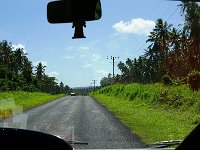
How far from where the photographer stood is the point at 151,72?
378 ft

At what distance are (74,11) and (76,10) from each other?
2 centimetres

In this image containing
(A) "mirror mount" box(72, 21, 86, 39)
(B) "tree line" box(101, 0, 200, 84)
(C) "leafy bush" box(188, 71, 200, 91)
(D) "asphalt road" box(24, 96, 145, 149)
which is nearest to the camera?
(A) "mirror mount" box(72, 21, 86, 39)

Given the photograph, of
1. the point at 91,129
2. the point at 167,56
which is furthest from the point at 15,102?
the point at 167,56

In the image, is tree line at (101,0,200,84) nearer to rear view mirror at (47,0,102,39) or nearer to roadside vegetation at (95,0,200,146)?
roadside vegetation at (95,0,200,146)

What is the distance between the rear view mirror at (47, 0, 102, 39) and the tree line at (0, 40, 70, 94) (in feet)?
150

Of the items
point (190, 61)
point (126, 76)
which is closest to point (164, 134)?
point (190, 61)

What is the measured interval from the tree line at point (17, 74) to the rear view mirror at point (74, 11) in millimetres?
45864

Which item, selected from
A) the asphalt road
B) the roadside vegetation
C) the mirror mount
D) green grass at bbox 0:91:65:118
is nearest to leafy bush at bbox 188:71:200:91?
the roadside vegetation

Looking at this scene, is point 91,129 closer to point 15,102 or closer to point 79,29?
point 15,102

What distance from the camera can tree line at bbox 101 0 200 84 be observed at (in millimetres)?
42031

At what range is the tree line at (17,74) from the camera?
6816 cm

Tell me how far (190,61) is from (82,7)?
41916mm

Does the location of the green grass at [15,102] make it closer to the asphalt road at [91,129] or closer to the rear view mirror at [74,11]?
the asphalt road at [91,129]

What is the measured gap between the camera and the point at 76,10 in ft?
9.96
